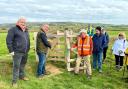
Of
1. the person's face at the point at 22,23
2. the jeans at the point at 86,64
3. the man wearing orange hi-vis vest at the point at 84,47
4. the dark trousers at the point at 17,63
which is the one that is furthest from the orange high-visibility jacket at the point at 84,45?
the person's face at the point at 22,23

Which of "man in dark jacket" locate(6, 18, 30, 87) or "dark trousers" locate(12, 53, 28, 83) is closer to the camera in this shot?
"man in dark jacket" locate(6, 18, 30, 87)

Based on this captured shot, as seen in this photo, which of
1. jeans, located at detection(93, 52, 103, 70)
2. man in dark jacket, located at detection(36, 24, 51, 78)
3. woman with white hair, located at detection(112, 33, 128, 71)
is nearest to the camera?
man in dark jacket, located at detection(36, 24, 51, 78)

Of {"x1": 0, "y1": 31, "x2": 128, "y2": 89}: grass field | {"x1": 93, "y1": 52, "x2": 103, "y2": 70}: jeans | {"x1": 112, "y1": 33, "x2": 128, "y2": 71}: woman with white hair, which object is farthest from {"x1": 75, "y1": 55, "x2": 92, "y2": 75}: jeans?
{"x1": 112, "y1": 33, "x2": 128, "y2": 71}: woman with white hair

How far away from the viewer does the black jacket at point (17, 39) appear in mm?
11703

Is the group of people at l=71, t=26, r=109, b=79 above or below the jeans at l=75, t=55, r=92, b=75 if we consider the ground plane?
above

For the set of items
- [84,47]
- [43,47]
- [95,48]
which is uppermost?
[43,47]

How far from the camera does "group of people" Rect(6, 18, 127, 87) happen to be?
1193 centimetres

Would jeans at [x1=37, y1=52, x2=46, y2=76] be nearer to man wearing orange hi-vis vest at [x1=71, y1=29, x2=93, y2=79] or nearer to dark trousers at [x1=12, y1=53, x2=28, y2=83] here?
dark trousers at [x1=12, y1=53, x2=28, y2=83]

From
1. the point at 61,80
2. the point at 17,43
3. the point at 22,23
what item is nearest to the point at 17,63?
the point at 17,43

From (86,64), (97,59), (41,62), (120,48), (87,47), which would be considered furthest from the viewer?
(120,48)

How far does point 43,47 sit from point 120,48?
5184mm

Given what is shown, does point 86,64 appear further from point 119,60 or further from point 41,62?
point 119,60

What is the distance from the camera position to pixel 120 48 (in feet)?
56.7

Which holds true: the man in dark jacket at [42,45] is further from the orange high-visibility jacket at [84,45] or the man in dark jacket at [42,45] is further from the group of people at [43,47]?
the orange high-visibility jacket at [84,45]
